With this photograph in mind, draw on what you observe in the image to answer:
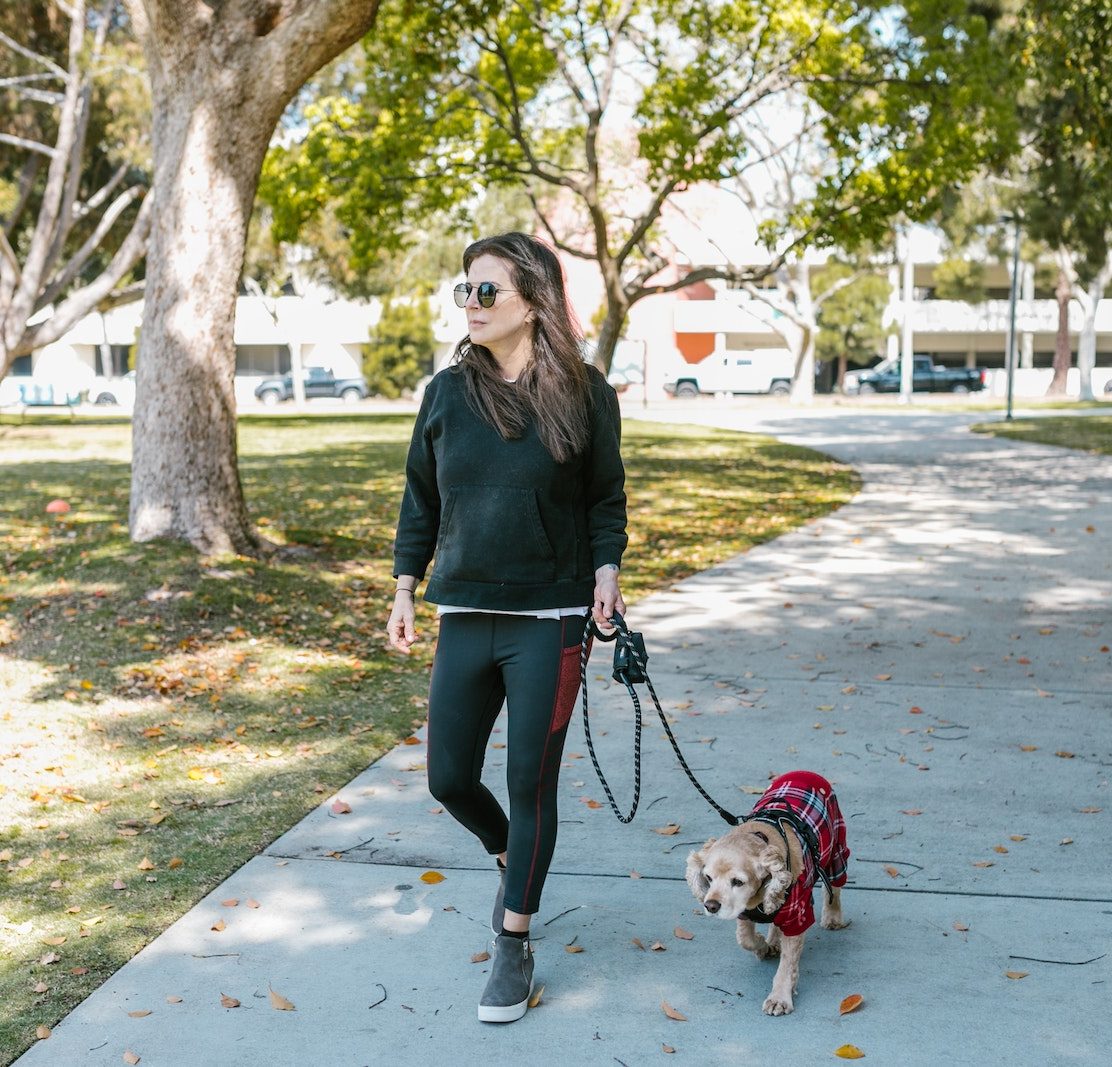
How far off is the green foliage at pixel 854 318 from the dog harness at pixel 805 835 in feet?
169

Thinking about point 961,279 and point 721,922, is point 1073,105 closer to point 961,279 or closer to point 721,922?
point 721,922

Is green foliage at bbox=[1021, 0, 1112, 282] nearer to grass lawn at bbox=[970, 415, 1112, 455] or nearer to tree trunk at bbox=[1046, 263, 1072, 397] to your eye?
grass lawn at bbox=[970, 415, 1112, 455]

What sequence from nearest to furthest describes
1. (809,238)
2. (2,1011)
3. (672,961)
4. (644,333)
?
1. (2,1011)
2. (672,961)
3. (809,238)
4. (644,333)

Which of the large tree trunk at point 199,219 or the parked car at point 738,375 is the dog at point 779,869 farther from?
the parked car at point 738,375

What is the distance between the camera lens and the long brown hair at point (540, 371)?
144 inches

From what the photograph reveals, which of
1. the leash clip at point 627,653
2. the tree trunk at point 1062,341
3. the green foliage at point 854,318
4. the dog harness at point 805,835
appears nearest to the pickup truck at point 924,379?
the green foliage at point 854,318

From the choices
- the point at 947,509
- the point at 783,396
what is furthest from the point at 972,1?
the point at 783,396

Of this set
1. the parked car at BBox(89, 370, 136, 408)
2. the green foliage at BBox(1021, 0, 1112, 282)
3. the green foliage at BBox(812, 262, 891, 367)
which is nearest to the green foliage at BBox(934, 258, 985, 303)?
the green foliage at BBox(812, 262, 891, 367)

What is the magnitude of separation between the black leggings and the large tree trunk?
5.94 metres

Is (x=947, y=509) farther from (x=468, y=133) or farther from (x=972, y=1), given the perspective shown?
(x=972, y=1)

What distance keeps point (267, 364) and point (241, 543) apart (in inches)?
2353

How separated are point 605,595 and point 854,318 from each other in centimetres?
5537

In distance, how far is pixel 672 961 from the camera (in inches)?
155

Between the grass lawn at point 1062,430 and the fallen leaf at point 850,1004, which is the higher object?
the grass lawn at point 1062,430
